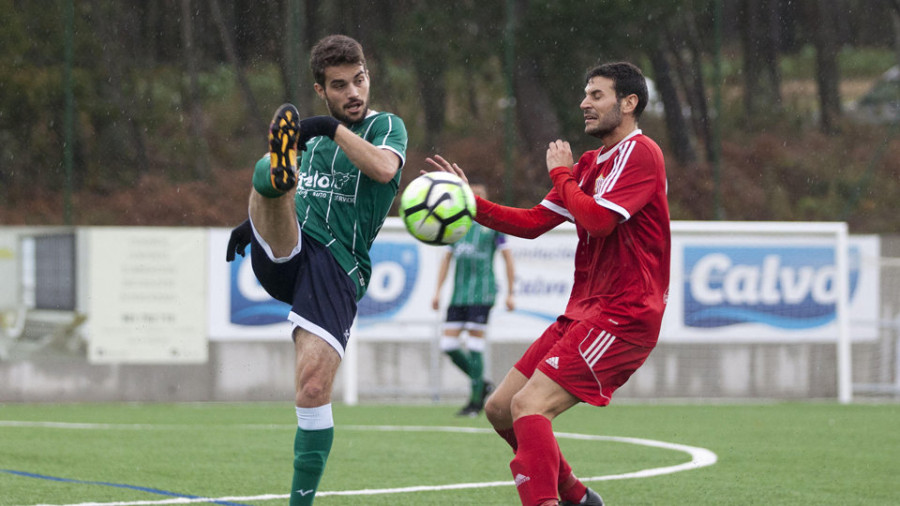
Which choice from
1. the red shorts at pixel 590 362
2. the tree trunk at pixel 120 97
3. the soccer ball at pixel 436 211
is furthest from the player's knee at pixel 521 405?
the tree trunk at pixel 120 97

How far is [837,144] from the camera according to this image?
633 inches

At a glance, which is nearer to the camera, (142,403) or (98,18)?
(142,403)

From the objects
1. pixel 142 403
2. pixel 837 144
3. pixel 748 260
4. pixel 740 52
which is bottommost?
pixel 142 403

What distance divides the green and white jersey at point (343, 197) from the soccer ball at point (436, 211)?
0.39 metres

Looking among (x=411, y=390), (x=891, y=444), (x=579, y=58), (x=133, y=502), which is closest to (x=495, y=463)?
(x=133, y=502)

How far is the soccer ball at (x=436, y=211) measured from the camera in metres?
4.55

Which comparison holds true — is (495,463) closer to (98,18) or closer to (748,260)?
(748,260)

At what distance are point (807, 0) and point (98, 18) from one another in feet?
30.0

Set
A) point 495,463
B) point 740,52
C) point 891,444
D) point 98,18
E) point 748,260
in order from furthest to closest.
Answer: point 740,52 < point 98,18 < point 748,260 < point 891,444 < point 495,463

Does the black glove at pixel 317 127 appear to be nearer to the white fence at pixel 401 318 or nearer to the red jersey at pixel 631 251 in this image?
the red jersey at pixel 631 251

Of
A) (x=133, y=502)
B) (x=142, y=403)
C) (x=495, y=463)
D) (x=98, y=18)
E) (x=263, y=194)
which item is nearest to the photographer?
(x=263, y=194)

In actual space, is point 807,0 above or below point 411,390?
above

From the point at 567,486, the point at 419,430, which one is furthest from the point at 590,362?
the point at 419,430

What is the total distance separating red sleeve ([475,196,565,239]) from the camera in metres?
5.14
